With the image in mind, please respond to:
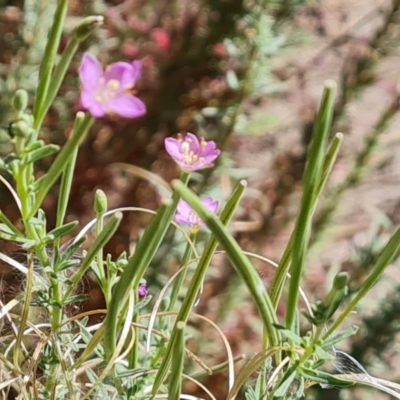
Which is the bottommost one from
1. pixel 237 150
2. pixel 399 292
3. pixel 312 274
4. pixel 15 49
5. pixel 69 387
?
pixel 312 274

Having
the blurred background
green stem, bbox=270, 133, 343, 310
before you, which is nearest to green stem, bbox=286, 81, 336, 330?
green stem, bbox=270, 133, 343, 310

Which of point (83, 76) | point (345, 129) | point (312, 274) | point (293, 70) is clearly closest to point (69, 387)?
point (83, 76)

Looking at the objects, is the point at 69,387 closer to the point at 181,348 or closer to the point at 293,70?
the point at 181,348

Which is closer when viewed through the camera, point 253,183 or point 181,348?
point 181,348

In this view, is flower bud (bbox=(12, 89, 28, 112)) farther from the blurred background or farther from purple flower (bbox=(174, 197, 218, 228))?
the blurred background

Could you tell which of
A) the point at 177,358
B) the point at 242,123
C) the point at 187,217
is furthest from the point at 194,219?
the point at 242,123

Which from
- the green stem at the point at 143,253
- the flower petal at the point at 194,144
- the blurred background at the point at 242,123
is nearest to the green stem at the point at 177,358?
the green stem at the point at 143,253

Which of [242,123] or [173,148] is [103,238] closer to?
[173,148]
